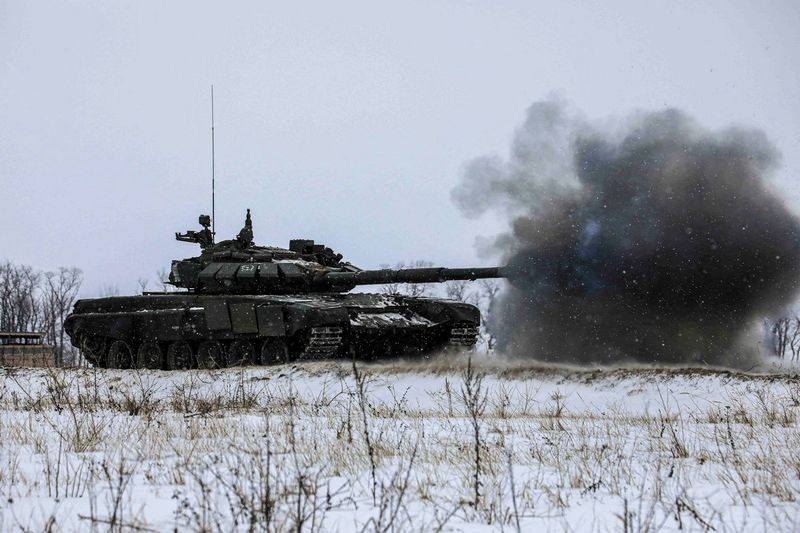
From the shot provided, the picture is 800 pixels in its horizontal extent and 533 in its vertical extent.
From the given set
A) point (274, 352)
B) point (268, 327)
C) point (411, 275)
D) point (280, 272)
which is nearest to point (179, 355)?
point (274, 352)

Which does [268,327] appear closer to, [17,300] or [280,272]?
[280,272]

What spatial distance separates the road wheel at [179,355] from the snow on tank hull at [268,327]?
25mm

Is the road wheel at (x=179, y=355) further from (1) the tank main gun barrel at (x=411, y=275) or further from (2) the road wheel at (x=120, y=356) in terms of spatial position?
(1) the tank main gun barrel at (x=411, y=275)

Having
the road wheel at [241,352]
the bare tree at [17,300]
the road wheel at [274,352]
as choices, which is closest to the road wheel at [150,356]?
the road wheel at [241,352]

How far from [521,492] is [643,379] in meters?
9.64

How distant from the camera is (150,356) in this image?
827 inches

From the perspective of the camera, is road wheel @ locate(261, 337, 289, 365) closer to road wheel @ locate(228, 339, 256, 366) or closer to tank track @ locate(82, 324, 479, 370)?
tank track @ locate(82, 324, 479, 370)

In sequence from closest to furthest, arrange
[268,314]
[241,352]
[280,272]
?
[268,314] → [241,352] → [280,272]

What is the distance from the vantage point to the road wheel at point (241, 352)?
1852cm

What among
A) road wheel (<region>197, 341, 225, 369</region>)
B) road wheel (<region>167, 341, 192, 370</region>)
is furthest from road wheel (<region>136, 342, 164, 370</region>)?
road wheel (<region>197, 341, 225, 369</region>)

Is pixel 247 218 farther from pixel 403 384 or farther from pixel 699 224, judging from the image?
pixel 699 224

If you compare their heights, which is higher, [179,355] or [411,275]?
[411,275]

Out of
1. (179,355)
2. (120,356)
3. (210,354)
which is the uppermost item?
(210,354)

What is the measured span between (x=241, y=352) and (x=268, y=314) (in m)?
1.64
